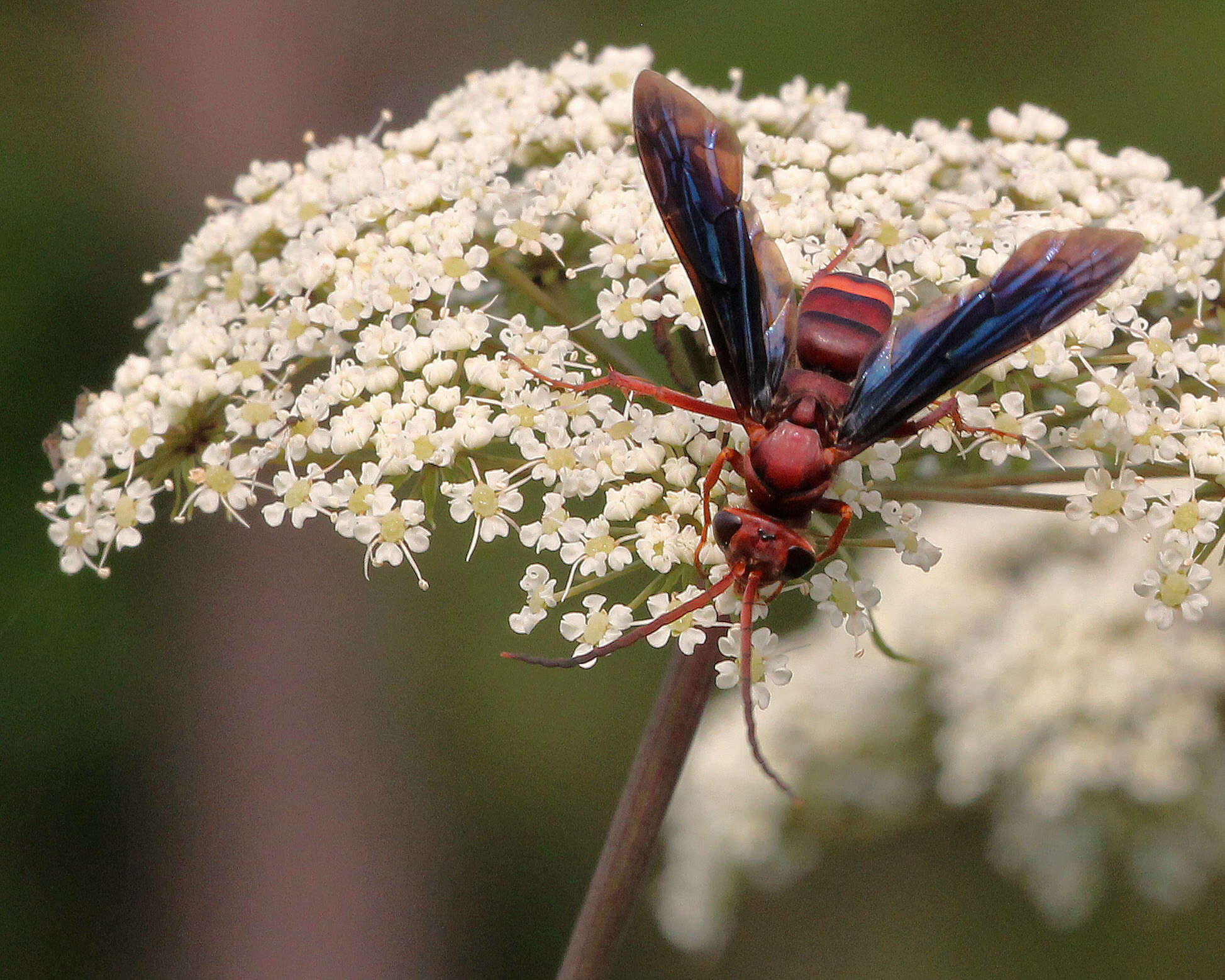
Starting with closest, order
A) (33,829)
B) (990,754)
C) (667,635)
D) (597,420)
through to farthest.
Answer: (667,635) → (597,420) → (990,754) → (33,829)

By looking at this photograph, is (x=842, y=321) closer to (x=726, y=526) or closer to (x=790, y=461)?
(x=790, y=461)

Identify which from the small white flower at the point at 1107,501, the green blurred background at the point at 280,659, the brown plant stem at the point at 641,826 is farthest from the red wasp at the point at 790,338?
the green blurred background at the point at 280,659

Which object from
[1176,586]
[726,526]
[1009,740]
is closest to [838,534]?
[726,526]

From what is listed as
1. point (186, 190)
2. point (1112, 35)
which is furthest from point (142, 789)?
point (1112, 35)

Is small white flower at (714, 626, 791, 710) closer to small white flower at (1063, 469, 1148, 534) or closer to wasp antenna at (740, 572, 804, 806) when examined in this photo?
wasp antenna at (740, 572, 804, 806)

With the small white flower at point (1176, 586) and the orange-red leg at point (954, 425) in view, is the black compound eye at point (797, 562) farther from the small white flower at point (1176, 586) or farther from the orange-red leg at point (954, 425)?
the small white flower at point (1176, 586)

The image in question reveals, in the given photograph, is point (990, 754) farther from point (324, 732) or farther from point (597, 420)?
point (324, 732)
